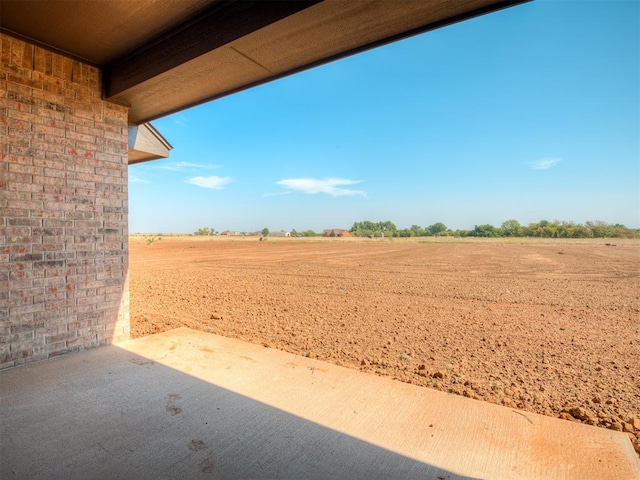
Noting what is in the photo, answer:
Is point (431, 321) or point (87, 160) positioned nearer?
point (87, 160)

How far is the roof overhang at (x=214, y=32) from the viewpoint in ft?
7.30

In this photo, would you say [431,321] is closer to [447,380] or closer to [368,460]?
[447,380]

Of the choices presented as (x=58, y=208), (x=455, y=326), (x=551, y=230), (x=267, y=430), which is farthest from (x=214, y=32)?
(x=551, y=230)

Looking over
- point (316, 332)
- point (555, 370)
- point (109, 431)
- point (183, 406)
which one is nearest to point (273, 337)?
point (316, 332)

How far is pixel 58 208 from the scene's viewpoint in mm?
3279

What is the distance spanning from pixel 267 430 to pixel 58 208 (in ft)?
9.89

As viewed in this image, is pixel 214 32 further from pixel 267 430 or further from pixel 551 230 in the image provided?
pixel 551 230

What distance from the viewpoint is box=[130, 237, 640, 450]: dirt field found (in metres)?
3.39

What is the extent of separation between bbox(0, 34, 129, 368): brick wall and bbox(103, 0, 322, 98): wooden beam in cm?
54

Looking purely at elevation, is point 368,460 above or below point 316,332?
above

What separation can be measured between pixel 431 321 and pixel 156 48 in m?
5.79

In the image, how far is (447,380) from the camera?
136 inches

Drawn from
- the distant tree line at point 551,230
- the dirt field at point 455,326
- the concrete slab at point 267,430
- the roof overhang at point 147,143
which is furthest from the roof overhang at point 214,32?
the distant tree line at point 551,230

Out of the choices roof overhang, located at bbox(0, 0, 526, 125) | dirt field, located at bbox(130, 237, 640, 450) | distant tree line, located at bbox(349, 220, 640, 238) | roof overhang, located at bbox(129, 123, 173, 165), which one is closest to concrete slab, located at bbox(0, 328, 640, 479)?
dirt field, located at bbox(130, 237, 640, 450)
